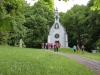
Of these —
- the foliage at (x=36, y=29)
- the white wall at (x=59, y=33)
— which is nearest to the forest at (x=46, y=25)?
the foliage at (x=36, y=29)

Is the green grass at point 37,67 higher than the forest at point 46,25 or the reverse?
the reverse

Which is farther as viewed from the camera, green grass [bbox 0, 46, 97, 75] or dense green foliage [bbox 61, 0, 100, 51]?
dense green foliage [bbox 61, 0, 100, 51]

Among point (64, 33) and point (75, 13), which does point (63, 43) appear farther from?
point (75, 13)


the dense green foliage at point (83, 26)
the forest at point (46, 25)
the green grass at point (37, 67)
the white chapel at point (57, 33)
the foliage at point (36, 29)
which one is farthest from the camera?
the white chapel at point (57, 33)

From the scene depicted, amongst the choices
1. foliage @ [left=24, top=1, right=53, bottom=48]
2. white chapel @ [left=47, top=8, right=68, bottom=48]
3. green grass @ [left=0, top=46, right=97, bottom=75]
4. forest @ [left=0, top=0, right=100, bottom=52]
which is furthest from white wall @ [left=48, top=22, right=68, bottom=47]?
green grass @ [left=0, top=46, right=97, bottom=75]

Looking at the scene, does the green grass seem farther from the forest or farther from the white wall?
the white wall

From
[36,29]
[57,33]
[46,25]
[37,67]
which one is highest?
[46,25]

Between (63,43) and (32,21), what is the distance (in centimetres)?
1295

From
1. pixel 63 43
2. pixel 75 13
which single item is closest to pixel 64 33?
pixel 63 43

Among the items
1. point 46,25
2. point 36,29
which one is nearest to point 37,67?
point 36,29

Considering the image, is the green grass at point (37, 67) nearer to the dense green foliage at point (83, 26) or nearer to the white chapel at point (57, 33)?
the dense green foliage at point (83, 26)

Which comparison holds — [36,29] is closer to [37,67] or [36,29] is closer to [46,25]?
[46,25]

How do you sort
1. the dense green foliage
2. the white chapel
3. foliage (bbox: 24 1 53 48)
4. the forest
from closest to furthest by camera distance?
the forest < the dense green foliage < foliage (bbox: 24 1 53 48) < the white chapel

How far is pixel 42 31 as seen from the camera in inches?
2320
